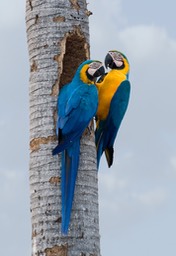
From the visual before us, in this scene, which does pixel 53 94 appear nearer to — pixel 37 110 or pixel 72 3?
pixel 37 110

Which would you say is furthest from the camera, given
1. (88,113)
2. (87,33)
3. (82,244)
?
(87,33)

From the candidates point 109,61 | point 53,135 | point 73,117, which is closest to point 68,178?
point 53,135

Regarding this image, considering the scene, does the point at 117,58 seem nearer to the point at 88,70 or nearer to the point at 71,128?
the point at 88,70

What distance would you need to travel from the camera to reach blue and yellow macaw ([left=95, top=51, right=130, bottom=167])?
18.4ft

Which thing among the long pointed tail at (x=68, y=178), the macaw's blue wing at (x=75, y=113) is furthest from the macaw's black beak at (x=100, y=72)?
the long pointed tail at (x=68, y=178)

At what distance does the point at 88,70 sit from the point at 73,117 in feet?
1.21

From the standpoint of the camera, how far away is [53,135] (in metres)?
5.24

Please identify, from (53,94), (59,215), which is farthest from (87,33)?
(59,215)

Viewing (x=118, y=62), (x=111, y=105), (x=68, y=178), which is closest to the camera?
(x=68, y=178)

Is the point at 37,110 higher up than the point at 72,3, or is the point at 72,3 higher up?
the point at 72,3

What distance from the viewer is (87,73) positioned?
17.6 feet

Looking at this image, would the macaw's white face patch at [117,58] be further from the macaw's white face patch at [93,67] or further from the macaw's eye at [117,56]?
the macaw's white face patch at [93,67]

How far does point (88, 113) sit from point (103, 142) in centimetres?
46

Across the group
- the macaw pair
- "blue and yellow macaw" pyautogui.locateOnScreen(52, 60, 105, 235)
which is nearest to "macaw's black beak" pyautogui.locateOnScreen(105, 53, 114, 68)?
the macaw pair
